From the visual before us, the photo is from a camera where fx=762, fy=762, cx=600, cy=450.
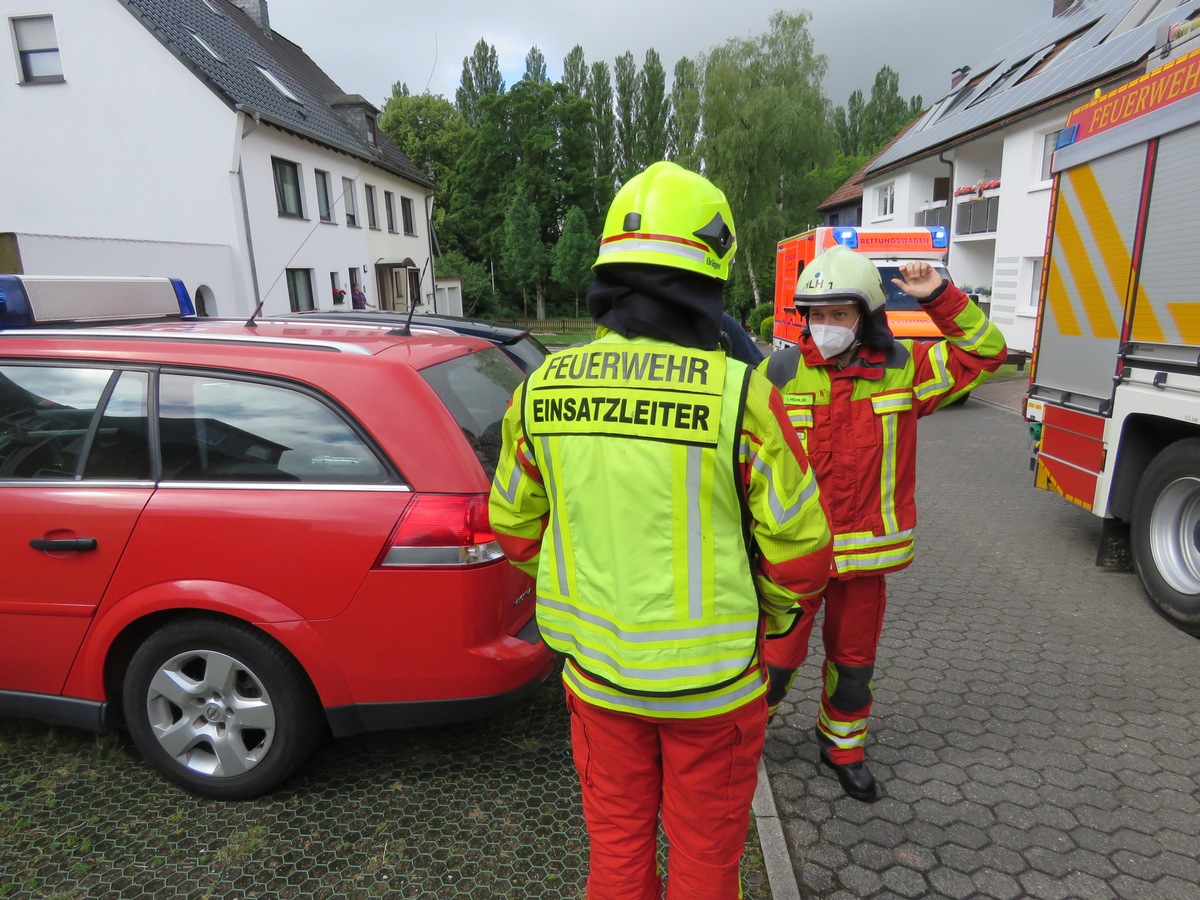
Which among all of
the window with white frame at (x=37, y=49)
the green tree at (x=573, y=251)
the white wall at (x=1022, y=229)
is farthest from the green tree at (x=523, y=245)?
the white wall at (x=1022, y=229)

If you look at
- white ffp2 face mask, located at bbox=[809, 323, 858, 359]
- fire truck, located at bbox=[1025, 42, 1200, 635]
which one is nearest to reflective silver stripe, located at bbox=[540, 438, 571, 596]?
white ffp2 face mask, located at bbox=[809, 323, 858, 359]

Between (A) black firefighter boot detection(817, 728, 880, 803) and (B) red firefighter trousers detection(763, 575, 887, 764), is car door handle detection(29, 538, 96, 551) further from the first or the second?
(A) black firefighter boot detection(817, 728, 880, 803)

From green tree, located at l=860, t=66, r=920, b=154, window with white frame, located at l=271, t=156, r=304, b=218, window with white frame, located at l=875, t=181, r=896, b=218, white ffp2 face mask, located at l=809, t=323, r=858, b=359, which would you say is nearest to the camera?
white ffp2 face mask, located at l=809, t=323, r=858, b=359

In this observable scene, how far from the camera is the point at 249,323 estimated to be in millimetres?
3453

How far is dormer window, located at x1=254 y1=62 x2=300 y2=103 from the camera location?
21.6 metres

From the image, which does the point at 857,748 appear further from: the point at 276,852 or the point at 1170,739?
the point at 276,852

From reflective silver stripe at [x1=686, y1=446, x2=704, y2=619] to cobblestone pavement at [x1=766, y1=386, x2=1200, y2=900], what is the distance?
144cm

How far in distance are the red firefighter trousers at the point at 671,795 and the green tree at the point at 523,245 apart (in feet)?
145

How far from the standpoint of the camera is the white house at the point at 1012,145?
17703 millimetres

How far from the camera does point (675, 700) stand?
64.6 inches

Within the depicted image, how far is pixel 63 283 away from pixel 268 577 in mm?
1950

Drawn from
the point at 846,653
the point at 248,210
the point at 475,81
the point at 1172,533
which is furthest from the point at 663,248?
the point at 475,81

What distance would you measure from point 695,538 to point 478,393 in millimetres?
1769

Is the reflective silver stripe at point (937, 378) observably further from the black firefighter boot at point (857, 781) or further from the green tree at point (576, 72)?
the green tree at point (576, 72)
